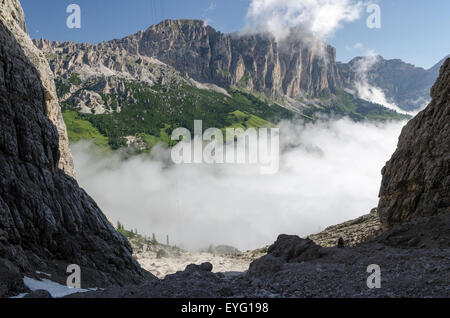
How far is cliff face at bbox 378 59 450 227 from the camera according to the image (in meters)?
30.7

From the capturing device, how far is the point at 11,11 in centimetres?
4862

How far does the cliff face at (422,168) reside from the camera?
101 ft

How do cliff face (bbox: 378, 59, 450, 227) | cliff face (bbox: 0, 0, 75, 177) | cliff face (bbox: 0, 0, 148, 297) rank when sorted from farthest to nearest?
cliff face (bbox: 0, 0, 75, 177), cliff face (bbox: 0, 0, 148, 297), cliff face (bbox: 378, 59, 450, 227)

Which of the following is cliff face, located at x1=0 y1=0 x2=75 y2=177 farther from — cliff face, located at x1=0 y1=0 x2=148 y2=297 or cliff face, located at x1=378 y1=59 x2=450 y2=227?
cliff face, located at x1=378 y1=59 x2=450 y2=227

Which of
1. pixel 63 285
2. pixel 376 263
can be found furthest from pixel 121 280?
pixel 376 263

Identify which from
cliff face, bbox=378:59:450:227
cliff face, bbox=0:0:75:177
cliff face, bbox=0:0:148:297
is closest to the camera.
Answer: cliff face, bbox=378:59:450:227

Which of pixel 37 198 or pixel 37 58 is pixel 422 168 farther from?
pixel 37 58

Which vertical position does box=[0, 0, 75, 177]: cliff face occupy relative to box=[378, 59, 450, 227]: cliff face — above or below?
above

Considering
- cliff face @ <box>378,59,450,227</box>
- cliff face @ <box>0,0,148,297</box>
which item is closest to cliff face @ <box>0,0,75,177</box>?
cliff face @ <box>0,0,148,297</box>

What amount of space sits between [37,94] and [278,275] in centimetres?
4110

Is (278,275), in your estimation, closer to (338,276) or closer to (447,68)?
(338,276)

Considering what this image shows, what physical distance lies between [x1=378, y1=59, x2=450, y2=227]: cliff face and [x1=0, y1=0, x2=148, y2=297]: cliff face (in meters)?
34.6

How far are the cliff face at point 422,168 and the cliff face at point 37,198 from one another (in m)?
34.6

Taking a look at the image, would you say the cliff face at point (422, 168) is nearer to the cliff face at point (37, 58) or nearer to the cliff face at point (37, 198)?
the cliff face at point (37, 198)
